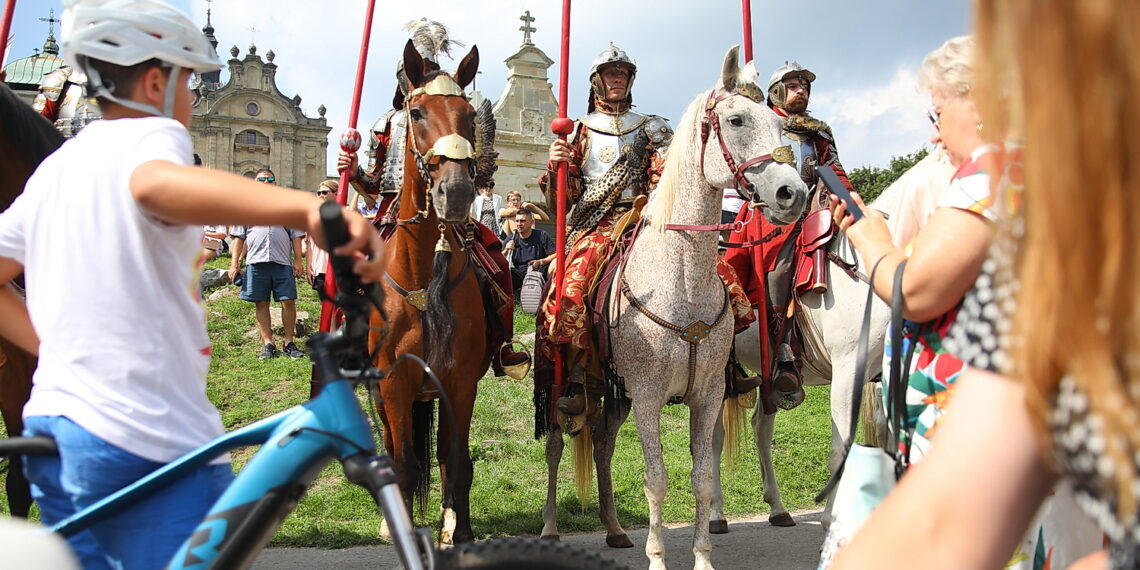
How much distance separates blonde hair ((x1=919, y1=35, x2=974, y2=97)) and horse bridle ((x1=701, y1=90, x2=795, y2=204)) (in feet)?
7.77

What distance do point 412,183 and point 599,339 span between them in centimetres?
140

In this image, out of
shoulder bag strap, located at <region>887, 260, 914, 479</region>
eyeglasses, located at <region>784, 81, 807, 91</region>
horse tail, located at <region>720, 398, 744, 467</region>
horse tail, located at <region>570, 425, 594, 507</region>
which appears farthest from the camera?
eyeglasses, located at <region>784, 81, 807, 91</region>

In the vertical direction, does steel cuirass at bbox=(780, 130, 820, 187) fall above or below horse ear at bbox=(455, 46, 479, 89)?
below

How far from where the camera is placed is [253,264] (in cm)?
1064

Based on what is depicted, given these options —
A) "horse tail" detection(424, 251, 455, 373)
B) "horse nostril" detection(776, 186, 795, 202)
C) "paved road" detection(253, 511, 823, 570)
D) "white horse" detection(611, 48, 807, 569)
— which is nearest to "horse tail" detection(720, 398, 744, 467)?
"paved road" detection(253, 511, 823, 570)

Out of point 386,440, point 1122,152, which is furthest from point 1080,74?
point 386,440

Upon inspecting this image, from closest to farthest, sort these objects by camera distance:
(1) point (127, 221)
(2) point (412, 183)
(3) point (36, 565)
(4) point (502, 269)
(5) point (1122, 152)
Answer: (5) point (1122, 152), (3) point (36, 565), (1) point (127, 221), (2) point (412, 183), (4) point (502, 269)

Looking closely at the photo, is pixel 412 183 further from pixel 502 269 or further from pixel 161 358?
pixel 161 358

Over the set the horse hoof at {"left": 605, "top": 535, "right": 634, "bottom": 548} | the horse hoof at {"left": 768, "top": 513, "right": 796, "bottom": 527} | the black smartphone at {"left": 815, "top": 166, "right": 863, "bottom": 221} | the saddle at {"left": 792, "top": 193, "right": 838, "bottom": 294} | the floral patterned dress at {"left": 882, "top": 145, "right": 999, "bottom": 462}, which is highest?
the black smartphone at {"left": 815, "top": 166, "right": 863, "bottom": 221}

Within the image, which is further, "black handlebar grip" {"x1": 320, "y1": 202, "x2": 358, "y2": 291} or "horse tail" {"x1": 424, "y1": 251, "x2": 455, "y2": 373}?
"horse tail" {"x1": 424, "y1": 251, "x2": 455, "y2": 373}

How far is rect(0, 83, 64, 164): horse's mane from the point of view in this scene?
4594 mm

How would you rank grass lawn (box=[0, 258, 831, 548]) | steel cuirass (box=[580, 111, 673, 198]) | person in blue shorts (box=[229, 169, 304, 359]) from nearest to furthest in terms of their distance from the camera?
1. steel cuirass (box=[580, 111, 673, 198])
2. grass lawn (box=[0, 258, 831, 548])
3. person in blue shorts (box=[229, 169, 304, 359])

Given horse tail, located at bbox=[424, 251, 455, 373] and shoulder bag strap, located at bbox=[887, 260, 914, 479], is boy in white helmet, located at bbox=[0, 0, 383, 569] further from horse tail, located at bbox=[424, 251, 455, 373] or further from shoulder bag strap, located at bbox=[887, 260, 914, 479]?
horse tail, located at bbox=[424, 251, 455, 373]

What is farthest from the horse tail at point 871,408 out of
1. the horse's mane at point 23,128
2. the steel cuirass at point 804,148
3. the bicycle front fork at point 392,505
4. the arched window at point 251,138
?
the arched window at point 251,138
